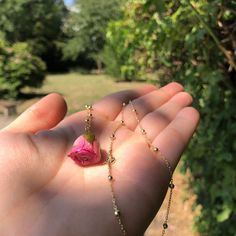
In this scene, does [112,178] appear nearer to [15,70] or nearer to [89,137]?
[89,137]

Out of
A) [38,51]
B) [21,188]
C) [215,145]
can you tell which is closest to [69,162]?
[21,188]

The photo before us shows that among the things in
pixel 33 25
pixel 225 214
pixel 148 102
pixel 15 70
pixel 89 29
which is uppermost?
pixel 148 102

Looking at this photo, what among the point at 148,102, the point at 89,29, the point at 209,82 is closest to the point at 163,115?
the point at 148,102

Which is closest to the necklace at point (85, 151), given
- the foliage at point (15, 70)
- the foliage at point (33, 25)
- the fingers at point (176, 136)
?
the fingers at point (176, 136)

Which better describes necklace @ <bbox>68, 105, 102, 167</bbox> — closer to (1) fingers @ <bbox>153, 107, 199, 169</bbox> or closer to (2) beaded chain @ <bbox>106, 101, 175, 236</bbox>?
(2) beaded chain @ <bbox>106, 101, 175, 236</bbox>

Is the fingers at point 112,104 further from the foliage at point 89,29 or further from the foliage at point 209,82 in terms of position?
the foliage at point 89,29
